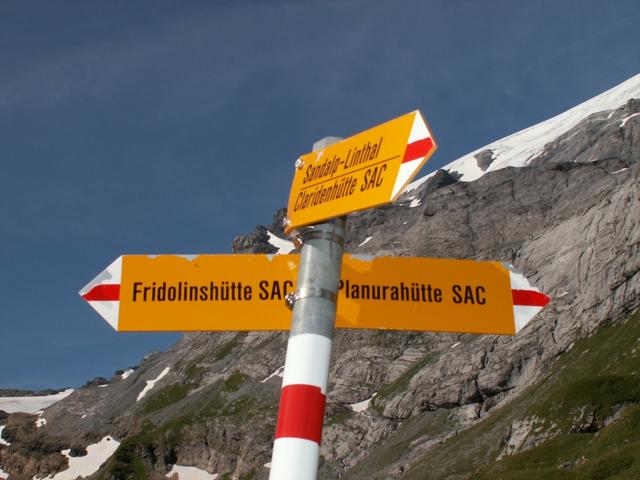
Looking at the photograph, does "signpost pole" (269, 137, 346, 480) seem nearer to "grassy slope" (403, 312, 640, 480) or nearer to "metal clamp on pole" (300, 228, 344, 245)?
"metal clamp on pole" (300, 228, 344, 245)

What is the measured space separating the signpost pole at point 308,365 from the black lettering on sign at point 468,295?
5.19ft

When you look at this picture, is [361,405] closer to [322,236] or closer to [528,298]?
[528,298]

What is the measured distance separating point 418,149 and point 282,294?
193cm

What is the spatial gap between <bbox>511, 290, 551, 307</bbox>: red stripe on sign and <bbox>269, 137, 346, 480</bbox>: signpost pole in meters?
2.13

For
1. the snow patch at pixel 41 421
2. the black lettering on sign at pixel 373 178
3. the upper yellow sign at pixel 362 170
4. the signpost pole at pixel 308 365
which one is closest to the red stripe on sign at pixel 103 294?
the upper yellow sign at pixel 362 170

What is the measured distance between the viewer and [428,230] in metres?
141

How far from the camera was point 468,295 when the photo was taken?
6.88 meters

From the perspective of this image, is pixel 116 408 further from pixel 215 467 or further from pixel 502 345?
pixel 502 345

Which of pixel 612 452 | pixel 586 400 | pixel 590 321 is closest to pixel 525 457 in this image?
pixel 586 400

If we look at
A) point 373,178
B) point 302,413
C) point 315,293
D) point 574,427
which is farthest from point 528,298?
point 574,427

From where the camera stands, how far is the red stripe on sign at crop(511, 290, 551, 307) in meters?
6.97

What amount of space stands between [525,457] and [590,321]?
3504cm

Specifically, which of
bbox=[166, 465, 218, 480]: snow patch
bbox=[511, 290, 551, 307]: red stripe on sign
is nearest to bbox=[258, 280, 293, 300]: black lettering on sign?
bbox=[511, 290, 551, 307]: red stripe on sign

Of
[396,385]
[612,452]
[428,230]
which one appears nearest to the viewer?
[612,452]
